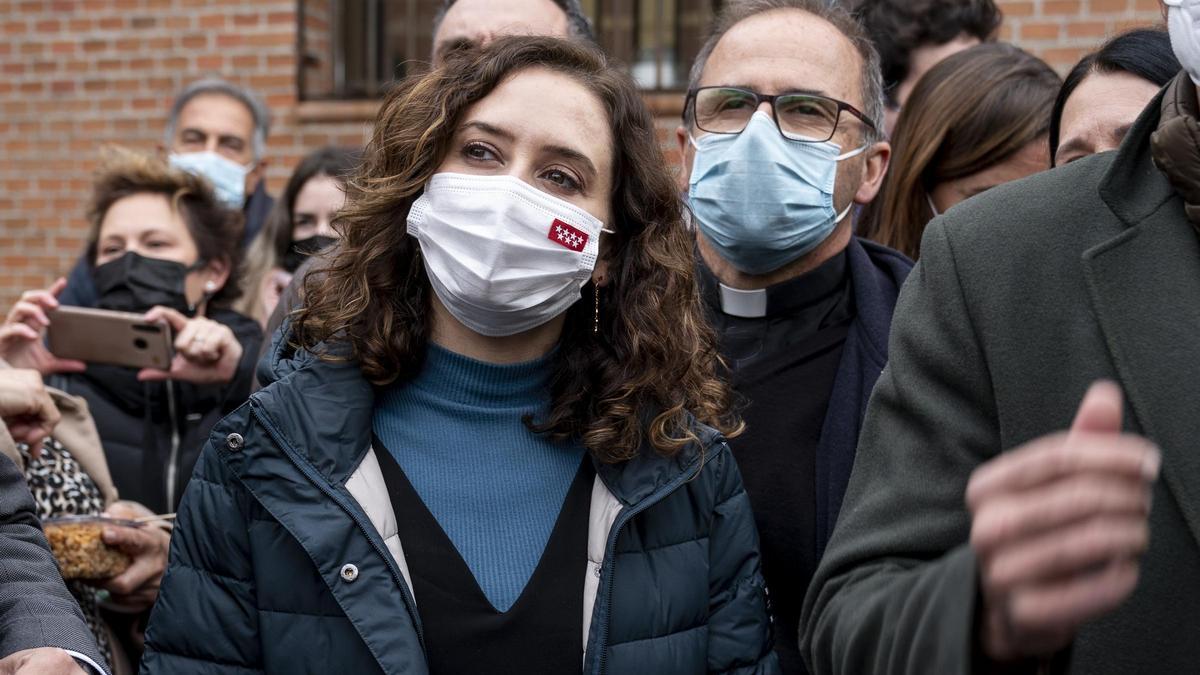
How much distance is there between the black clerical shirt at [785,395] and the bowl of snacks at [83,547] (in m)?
1.40

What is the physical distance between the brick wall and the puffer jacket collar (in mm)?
4853

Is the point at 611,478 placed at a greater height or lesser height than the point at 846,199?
lesser

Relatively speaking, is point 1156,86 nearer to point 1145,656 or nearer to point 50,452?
point 1145,656

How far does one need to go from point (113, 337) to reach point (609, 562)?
2.18m

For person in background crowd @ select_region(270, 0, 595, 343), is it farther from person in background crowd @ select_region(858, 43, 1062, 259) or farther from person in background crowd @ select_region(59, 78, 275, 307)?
person in background crowd @ select_region(59, 78, 275, 307)

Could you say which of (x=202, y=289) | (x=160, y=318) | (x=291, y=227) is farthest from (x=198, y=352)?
(x=291, y=227)

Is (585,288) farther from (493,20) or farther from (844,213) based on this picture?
(493,20)

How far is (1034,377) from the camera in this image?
1.56 metres

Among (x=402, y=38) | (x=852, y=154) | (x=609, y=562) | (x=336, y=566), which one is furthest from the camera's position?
(x=402, y=38)

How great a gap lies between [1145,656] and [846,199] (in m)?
1.67

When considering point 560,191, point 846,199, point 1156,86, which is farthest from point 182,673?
point 1156,86

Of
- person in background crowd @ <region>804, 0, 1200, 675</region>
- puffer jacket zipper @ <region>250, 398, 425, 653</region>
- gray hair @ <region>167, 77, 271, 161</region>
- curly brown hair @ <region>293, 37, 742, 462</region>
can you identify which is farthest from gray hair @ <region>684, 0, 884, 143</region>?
gray hair @ <region>167, 77, 271, 161</region>

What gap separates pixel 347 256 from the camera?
8.23 ft

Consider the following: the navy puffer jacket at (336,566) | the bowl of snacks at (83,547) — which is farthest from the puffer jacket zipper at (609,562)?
the bowl of snacks at (83,547)
